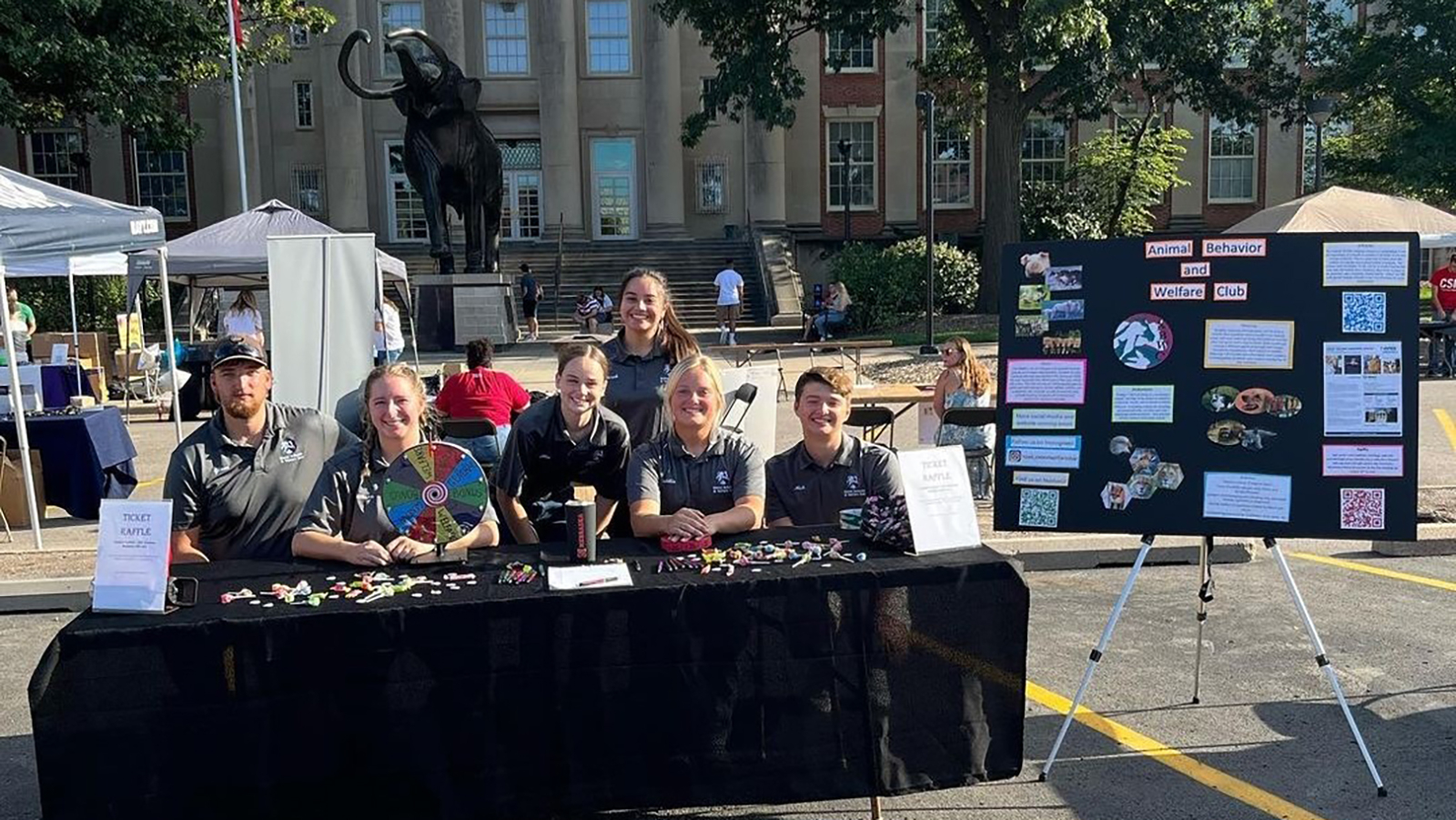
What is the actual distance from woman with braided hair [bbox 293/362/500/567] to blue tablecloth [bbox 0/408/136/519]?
629cm

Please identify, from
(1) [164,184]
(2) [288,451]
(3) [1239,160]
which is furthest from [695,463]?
(3) [1239,160]

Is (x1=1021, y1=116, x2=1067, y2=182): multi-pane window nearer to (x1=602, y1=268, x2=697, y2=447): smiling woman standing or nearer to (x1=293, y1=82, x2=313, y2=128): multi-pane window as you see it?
(x1=293, y1=82, x2=313, y2=128): multi-pane window

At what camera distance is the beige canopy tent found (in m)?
12.9

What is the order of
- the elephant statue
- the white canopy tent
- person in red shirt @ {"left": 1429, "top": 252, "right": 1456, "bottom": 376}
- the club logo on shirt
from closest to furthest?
the club logo on shirt
the white canopy tent
person in red shirt @ {"left": 1429, "top": 252, "right": 1456, "bottom": 376}
the elephant statue

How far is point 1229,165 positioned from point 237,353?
40360 millimetres

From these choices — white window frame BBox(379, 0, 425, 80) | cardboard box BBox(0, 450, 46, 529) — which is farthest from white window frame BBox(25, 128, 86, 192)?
cardboard box BBox(0, 450, 46, 529)

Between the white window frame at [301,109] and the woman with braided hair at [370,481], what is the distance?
36.3 meters

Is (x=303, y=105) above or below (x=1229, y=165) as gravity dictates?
above

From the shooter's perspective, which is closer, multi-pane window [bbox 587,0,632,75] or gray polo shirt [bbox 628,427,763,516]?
gray polo shirt [bbox 628,427,763,516]

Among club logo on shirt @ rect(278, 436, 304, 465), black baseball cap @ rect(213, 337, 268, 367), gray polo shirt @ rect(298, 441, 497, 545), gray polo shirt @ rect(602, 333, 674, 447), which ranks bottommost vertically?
gray polo shirt @ rect(298, 441, 497, 545)

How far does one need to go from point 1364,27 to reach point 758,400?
3299cm

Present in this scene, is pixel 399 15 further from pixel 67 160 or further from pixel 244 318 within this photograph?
pixel 244 318

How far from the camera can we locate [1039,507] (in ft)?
15.0

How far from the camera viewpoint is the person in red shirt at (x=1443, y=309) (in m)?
17.3
